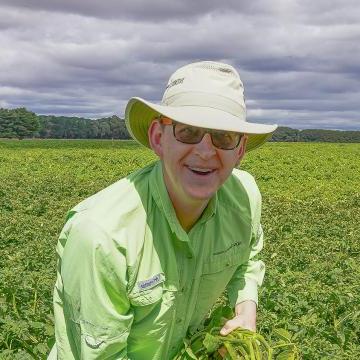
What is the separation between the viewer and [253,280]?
2.52 metres

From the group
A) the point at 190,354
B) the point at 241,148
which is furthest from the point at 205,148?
the point at 190,354

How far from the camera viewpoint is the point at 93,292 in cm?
184

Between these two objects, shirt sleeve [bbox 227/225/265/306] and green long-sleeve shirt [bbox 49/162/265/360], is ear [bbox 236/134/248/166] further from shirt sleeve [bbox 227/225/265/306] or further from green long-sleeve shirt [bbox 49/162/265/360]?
shirt sleeve [bbox 227/225/265/306]

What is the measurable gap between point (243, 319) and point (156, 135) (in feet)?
2.38

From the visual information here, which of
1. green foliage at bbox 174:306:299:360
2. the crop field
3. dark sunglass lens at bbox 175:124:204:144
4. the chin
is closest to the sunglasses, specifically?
dark sunglass lens at bbox 175:124:204:144

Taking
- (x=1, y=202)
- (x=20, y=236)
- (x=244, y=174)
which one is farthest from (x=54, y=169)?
(x=244, y=174)

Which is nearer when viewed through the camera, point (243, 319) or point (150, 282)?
point (150, 282)

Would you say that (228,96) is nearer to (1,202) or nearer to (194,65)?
(194,65)

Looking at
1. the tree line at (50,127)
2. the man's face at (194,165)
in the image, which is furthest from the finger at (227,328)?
the tree line at (50,127)

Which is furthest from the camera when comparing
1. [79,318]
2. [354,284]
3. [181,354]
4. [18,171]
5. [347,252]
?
[18,171]

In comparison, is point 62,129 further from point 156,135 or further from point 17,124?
point 156,135

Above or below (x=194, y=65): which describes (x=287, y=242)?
below

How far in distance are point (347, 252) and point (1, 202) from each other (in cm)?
609

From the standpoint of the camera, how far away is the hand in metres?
2.09
